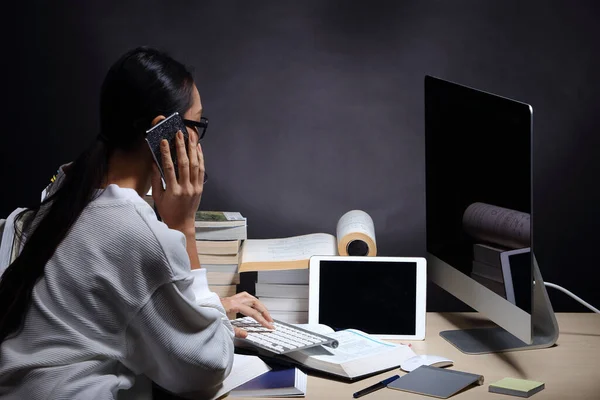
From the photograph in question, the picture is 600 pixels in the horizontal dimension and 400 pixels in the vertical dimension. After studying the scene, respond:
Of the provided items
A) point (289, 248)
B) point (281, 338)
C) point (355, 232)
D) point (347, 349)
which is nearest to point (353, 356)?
point (347, 349)

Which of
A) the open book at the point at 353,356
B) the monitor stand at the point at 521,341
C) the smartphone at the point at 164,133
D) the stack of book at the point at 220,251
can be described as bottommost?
the open book at the point at 353,356

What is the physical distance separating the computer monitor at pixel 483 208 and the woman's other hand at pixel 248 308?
0.41 meters

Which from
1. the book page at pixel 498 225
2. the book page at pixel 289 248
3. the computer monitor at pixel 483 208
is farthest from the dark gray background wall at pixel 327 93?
the book page at pixel 498 225

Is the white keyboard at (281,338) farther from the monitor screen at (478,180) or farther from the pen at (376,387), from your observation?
the monitor screen at (478,180)

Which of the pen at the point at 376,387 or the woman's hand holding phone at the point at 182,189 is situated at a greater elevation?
the woman's hand holding phone at the point at 182,189

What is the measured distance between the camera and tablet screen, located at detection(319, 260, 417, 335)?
68.5 inches

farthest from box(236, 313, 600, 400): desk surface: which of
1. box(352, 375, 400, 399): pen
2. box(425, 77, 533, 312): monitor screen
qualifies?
box(425, 77, 533, 312): monitor screen

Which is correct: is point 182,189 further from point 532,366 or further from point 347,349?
point 532,366

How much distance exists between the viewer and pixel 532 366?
59.5 inches

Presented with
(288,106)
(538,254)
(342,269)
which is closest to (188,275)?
(342,269)

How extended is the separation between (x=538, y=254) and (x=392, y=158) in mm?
482

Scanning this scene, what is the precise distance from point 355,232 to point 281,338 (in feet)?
1.17

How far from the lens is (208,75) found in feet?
6.82

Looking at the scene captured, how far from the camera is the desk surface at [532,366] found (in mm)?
1367
